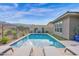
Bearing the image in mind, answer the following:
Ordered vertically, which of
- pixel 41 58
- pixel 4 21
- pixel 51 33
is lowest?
pixel 41 58

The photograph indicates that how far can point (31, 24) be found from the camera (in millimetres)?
8273

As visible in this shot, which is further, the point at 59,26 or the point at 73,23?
the point at 59,26

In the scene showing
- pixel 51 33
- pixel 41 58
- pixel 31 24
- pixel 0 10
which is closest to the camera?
pixel 41 58

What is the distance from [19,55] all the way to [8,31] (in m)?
2.28

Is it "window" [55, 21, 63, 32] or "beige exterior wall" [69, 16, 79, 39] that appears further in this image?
"window" [55, 21, 63, 32]

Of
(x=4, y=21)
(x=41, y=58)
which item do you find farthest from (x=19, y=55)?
(x=4, y=21)

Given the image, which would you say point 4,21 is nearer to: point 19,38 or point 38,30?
point 19,38

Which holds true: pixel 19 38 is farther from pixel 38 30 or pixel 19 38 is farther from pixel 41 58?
pixel 41 58

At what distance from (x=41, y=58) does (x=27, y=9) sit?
111 inches

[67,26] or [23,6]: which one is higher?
[23,6]

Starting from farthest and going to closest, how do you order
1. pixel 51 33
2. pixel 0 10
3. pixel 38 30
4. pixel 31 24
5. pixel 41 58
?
1. pixel 51 33
2. pixel 38 30
3. pixel 31 24
4. pixel 0 10
5. pixel 41 58

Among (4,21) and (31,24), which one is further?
(31,24)

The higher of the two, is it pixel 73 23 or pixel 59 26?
pixel 73 23

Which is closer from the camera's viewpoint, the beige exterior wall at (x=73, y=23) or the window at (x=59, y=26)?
the beige exterior wall at (x=73, y=23)
